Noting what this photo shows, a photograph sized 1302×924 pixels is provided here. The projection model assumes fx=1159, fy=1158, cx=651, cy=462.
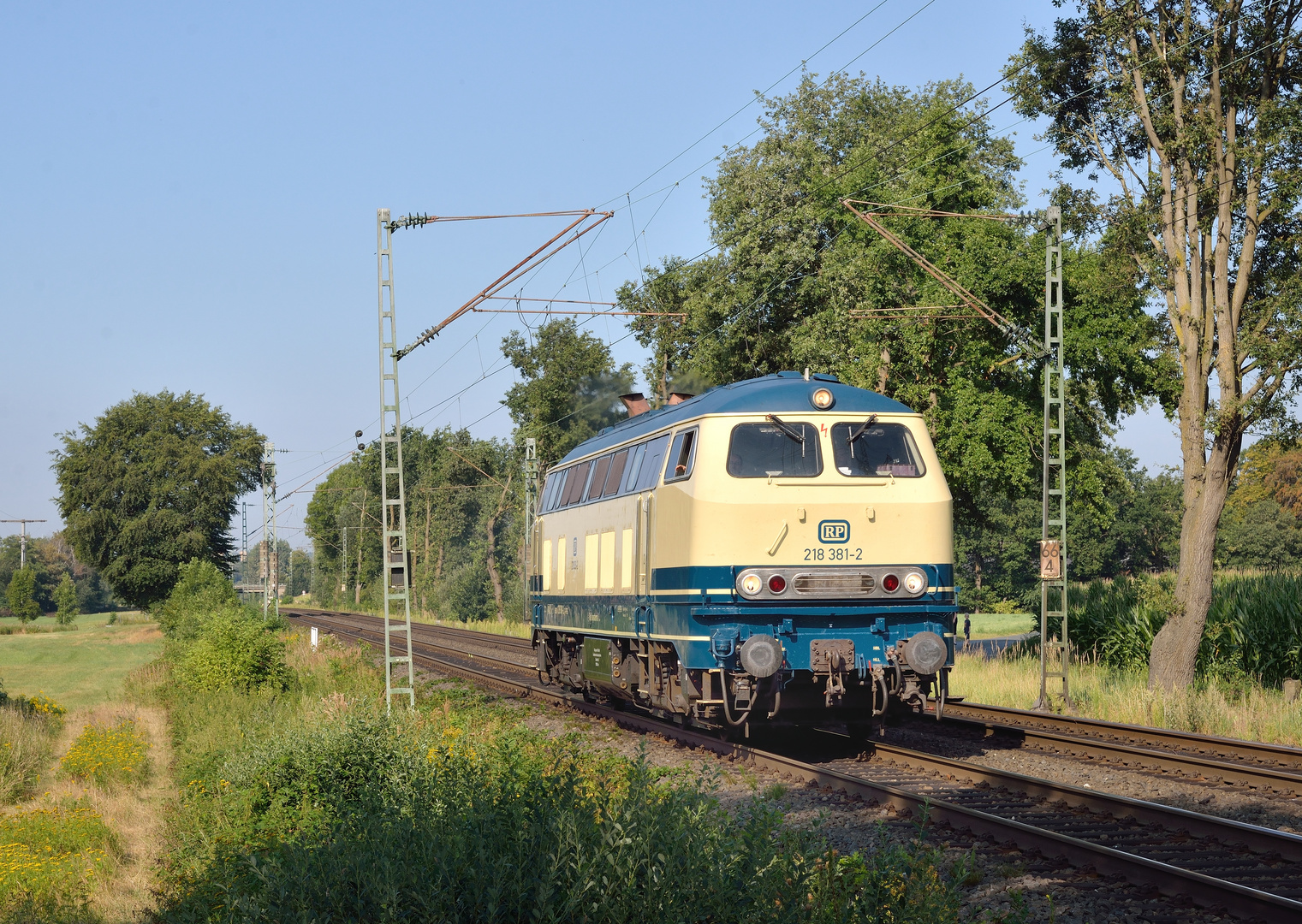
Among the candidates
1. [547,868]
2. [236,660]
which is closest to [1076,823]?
[547,868]

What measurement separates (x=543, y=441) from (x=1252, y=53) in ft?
132

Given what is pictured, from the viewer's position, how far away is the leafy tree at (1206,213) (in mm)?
19406

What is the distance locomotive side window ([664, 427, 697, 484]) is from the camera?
1305cm

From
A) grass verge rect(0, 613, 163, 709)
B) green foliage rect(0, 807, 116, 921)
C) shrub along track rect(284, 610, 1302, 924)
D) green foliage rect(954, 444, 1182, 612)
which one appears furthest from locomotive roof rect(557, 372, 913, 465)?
green foliage rect(954, 444, 1182, 612)

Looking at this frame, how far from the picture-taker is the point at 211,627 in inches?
1055

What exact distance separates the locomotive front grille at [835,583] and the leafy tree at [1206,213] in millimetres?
9840

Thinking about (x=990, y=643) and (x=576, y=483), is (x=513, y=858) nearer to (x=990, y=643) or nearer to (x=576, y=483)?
(x=576, y=483)

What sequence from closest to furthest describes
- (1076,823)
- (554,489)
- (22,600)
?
(1076,823), (554,489), (22,600)

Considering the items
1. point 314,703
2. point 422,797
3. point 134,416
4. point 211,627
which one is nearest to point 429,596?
point 134,416

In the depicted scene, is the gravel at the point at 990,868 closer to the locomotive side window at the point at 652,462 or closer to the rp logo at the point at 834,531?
the rp logo at the point at 834,531

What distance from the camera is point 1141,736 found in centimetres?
1435

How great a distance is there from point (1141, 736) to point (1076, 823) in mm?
5625

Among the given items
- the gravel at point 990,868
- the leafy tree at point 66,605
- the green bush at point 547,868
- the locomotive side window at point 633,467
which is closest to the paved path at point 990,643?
the locomotive side window at point 633,467

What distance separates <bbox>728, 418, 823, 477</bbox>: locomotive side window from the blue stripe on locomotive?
118 centimetres
